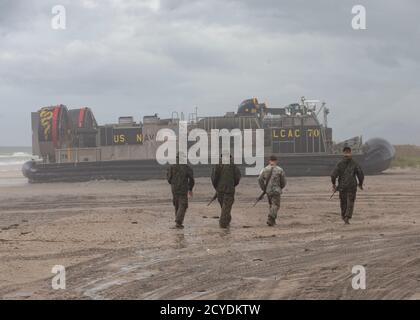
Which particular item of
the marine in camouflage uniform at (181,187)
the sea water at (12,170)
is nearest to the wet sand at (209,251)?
the marine in camouflage uniform at (181,187)

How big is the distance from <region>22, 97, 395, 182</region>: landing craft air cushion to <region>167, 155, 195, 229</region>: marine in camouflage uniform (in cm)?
1139

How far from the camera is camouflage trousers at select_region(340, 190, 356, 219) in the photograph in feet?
30.5

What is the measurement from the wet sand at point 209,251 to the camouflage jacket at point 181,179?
1.92 ft

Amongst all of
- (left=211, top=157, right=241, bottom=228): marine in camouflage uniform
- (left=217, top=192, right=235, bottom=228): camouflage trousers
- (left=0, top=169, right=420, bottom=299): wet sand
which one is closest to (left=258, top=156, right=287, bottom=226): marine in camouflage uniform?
(left=0, top=169, right=420, bottom=299): wet sand

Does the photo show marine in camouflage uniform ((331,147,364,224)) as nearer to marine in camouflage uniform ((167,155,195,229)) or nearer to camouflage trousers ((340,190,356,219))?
camouflage trousers ((340,190,356,219))

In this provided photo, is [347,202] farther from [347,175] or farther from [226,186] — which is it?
[226,186]

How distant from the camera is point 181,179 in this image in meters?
9.00

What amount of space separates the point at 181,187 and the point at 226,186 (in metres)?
0.65

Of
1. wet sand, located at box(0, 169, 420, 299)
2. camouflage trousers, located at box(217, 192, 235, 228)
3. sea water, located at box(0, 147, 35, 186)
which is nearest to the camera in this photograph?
wet sand, located at box(0, 169, 420, 299)

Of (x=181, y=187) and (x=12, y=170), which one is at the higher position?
(x=181, y=187)

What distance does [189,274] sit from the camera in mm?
5621

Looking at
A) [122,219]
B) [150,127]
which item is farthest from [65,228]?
[150,127]

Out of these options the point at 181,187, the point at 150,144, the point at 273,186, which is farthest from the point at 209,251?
the point at 150,144
